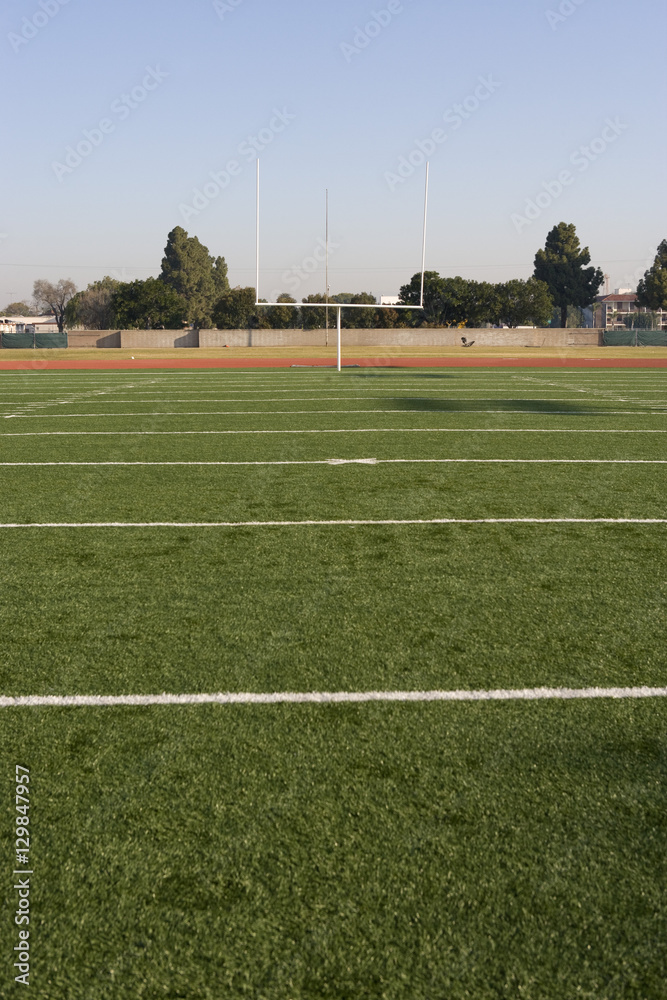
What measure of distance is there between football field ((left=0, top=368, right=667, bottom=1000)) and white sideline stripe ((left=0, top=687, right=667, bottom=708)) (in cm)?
1

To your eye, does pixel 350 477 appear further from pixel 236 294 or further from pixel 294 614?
pixel 236 294

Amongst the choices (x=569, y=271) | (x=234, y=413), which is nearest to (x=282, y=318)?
(x=569, y=271)

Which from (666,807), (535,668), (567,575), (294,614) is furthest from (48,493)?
(666,807)

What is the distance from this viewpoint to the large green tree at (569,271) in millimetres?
89562

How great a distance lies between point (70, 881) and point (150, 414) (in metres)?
Answer: 11.8

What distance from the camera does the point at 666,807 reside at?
2.40 meters

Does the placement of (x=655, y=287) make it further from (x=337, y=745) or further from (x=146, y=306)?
(x=337, y=745)

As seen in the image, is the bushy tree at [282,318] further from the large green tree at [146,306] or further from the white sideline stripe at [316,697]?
the white sideline stripe at [316,697]

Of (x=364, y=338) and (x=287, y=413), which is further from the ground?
(x=364, y=338)

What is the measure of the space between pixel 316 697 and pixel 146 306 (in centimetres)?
Result: 7577

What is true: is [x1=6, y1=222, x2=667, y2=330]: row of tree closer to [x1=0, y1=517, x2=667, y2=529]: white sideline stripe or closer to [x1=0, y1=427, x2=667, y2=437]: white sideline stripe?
[x1=0, y1=427, x2=667, y2=437]: white sideline stripe

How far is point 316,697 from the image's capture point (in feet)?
10.2

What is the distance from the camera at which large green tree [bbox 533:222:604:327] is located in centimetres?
8956

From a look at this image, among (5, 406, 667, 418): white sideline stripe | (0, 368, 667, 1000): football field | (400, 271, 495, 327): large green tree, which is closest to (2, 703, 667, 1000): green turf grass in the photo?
(0, 368, 667, 1000): football field
